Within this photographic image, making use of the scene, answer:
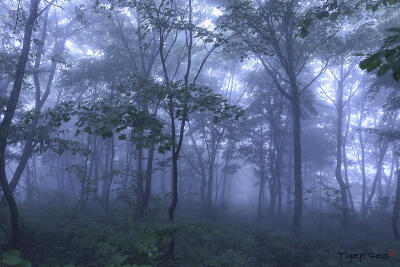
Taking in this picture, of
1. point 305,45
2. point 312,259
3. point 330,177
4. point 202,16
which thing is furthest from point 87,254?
point 330,177

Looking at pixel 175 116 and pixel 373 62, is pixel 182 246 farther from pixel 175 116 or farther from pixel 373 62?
pixel 373 62

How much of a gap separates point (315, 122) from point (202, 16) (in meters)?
21.0

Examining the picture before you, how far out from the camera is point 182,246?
26.7 feet

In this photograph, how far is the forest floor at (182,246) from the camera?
5363 mm

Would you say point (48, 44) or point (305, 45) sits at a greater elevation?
point (48, 44)

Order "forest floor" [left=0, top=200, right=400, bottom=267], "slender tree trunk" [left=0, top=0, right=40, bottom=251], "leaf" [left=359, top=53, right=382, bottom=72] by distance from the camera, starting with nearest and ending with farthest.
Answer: "leaf" [left=359, top=53, right=382, bottom=72] < "forest floor" [left=0, top=200, right=400, bottom=267] < "slender tree trunk" [left=0, top=0, right=40, bottom=251]

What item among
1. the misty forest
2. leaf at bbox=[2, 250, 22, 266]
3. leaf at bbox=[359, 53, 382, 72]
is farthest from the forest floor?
leaf at bbox=[359, 53, 382, 72]

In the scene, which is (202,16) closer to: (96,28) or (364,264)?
(96,28)

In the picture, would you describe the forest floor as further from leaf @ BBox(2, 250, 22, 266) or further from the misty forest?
leaf @ BBox(2, 250, 22, 266)

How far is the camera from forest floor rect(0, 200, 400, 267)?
17.6 ft

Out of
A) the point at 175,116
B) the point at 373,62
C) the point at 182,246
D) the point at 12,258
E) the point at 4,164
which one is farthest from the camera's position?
the point at 4,164

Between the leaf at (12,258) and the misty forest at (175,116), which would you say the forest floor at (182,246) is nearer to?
the misty forest at (175,116)

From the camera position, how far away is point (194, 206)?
25766mm

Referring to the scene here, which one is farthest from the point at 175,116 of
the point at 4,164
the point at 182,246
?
the point at 4,164
